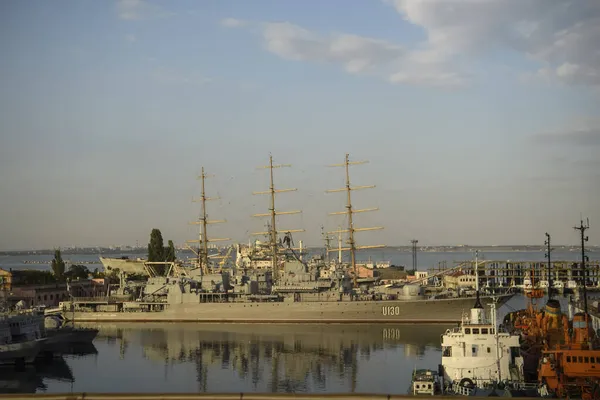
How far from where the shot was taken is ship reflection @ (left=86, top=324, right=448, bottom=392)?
1209 inches

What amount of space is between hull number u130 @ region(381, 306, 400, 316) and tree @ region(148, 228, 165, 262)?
3525 centimetres

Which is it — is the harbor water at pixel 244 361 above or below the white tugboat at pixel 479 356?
below

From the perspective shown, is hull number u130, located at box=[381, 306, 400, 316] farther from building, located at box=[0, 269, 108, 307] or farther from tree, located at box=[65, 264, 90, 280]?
tree, located at box=[65, 264, 90, 280]

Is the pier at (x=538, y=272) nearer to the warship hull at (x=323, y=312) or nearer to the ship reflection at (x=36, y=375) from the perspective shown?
the warship hull at (x=323, y=312)

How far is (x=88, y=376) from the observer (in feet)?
102

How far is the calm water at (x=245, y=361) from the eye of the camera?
94.2 feet

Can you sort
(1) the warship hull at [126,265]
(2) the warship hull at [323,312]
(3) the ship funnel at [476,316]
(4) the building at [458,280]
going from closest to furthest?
(3) the ship funnel at [476,316] → (2) the warship hull at [323,312] → (4) the building at [458,280] → (1) the warship hull at [126,265]

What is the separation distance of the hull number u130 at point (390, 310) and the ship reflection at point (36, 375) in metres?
20.2

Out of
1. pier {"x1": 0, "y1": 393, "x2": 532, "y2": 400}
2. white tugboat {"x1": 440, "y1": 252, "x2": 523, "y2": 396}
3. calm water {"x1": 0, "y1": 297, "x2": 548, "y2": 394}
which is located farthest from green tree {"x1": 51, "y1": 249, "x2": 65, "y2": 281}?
pier {"x1": 0, "y1": 393, "x2": 532, "y2": 400}

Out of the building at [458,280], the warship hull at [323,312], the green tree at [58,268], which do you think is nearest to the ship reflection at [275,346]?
the warship hull at [323,312]

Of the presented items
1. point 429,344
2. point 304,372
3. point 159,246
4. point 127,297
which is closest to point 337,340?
point 429,344

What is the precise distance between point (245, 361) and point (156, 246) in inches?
1789

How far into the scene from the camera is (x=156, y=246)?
77875mm

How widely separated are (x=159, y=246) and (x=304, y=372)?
49.2m
